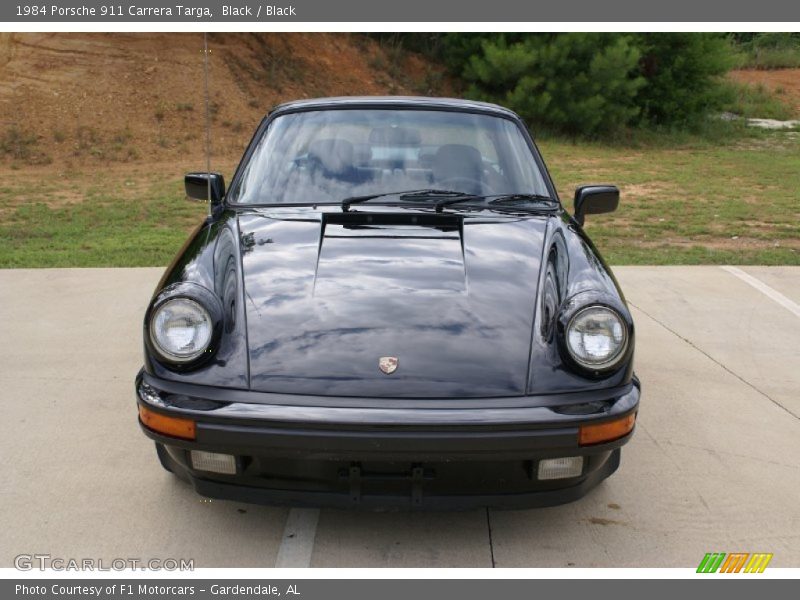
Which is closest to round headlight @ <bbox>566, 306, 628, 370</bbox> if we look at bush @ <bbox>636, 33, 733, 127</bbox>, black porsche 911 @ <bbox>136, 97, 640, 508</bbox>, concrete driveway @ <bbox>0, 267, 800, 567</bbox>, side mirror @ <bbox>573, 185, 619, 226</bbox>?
black porsche 911 @ <bbox>136, 97, 640, 508</bbox>

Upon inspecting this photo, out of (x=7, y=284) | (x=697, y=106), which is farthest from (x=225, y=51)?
(x=7, y=284)

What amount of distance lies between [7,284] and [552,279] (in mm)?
4951

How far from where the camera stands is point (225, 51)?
21016 millimetres

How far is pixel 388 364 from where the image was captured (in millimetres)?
2701

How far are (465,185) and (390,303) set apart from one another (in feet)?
3.83

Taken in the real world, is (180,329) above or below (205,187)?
below

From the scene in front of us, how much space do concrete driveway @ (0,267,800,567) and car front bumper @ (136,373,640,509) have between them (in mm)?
286

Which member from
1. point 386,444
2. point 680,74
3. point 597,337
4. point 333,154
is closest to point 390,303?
point 386,444

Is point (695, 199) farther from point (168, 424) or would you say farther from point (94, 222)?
point (168, 424)

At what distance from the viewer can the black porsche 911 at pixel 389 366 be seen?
2.59 m

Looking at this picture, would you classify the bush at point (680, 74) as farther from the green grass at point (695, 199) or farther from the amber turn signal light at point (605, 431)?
the amber turn signal light at point (605, 431)

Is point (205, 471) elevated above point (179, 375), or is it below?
below

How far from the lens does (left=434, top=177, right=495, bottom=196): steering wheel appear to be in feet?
12.8
